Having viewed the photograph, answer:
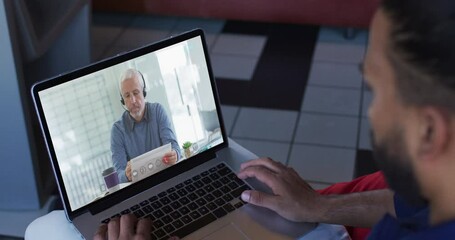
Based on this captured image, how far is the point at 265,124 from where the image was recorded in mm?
2484

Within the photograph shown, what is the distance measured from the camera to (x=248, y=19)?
10.3 ft

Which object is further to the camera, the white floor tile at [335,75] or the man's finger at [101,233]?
the white floor tile at [335,75]

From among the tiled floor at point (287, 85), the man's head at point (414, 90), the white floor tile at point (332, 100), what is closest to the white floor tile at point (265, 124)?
the tiled floor at point (287, 85)

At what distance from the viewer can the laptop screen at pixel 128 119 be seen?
1.07 meters

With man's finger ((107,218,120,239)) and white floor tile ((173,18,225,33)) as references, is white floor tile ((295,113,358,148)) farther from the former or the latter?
man's finger ((107,218,120,239))

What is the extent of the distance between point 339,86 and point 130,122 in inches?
69.3

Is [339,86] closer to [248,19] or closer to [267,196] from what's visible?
[248,19]

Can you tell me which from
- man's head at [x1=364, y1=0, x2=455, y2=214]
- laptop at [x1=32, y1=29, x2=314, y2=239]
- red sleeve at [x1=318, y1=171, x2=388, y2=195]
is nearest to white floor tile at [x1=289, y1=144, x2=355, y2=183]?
red sleeve at [x1=318, y1=171, x2=388, y2=195]

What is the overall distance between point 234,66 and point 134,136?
1.80 meters

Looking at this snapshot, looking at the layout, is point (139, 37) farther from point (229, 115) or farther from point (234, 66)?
point (229, 115)

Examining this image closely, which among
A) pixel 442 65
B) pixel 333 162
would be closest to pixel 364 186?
pixel 442 65

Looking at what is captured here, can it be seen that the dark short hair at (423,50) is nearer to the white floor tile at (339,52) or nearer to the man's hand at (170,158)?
the man's hand at (170,158)

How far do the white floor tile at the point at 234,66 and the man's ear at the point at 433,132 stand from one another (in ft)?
6.99

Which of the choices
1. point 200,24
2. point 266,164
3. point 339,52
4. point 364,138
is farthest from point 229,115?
point 266,164
